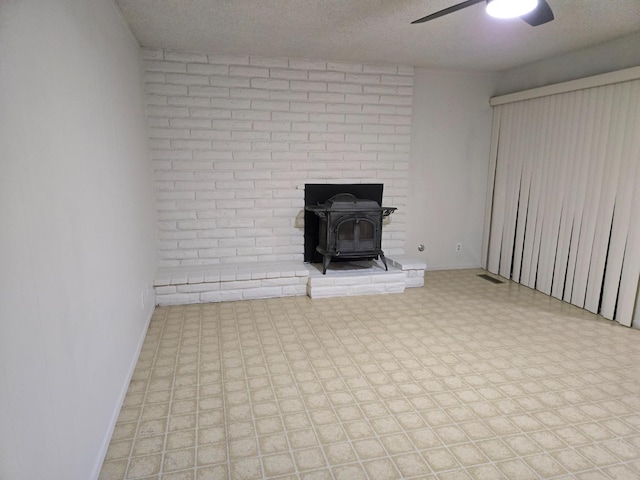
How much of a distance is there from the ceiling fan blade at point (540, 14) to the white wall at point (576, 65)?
1739 mm

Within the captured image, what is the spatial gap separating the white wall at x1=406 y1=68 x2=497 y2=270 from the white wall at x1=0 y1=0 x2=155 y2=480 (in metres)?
3.27

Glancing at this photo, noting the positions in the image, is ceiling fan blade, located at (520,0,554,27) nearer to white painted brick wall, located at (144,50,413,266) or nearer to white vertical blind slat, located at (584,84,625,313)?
white vertical blind slat, located at (584,84,625,313)

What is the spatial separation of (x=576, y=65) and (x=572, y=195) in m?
1.17

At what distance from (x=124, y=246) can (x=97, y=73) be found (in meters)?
1.00

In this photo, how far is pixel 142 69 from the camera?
12.3 ft

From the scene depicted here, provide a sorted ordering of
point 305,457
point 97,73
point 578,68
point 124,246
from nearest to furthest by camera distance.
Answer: point 305,457 < point 97,73 < point 124,246 < point 578,68

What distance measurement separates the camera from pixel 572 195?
3828mm

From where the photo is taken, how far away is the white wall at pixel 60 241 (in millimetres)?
1082

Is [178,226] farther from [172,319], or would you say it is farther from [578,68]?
[578,68]

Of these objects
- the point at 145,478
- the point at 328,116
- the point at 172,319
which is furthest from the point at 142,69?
the point at 145,478

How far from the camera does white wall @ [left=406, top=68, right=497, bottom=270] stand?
471 cm

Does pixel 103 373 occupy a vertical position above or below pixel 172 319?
above

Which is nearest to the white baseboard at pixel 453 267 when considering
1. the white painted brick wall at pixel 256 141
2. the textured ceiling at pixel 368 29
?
the white painted brick wall at pixel 256 141

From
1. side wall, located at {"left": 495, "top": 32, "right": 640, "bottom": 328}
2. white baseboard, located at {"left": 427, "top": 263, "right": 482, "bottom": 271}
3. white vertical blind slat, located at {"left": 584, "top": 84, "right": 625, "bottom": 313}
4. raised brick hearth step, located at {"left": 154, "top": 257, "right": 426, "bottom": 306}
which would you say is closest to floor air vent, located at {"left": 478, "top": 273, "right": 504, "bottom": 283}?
white baseboard, located at {"left": 427, "top": 263, "right": 482, "bottom": 271}
